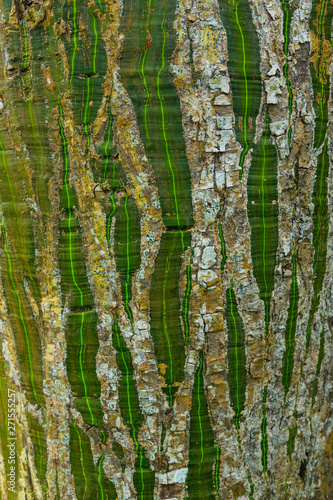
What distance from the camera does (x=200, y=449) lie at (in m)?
1.17

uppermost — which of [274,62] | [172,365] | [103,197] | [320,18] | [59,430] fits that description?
[320,18]

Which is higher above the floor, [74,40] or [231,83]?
[74,40]

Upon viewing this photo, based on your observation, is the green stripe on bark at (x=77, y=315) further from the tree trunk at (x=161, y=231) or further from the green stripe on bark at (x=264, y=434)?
the green stripe on bark at (x=264, y=434)

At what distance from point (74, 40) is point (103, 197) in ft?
1.29

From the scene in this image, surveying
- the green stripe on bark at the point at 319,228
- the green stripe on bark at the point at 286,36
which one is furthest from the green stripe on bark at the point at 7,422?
the green stripe on bark at the point at 286,36

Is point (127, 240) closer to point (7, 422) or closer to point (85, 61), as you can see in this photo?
point (85, 61)

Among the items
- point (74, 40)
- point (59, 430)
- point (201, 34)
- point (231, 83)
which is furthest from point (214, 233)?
point (59, 430)

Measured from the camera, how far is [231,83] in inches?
41.4

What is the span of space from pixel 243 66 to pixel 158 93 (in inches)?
9.1

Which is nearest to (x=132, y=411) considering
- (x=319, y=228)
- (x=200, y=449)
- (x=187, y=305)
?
(x=200, y=449)

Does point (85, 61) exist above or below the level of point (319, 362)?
above

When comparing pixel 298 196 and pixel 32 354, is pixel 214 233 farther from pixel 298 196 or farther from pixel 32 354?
pixel 32 354

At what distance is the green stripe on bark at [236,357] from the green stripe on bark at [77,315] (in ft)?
1.20

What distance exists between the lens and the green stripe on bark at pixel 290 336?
1.20 m
